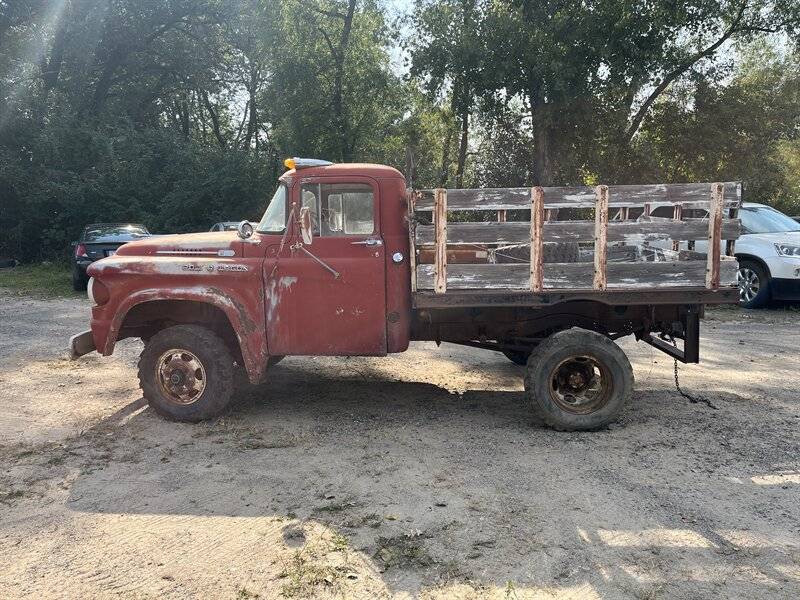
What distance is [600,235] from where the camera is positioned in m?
4.66

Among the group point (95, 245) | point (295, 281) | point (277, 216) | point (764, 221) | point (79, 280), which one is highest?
point (764, 221)

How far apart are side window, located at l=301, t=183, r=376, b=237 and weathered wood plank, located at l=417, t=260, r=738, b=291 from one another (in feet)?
2.19

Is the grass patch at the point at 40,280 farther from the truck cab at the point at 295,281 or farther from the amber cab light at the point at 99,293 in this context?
the truck cab at the point at 295,281

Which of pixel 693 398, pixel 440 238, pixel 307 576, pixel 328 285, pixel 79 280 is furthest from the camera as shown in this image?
pixel 79 280

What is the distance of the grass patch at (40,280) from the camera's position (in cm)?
1412

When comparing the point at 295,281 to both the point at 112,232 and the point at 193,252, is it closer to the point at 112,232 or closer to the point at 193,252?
the point at 193,252

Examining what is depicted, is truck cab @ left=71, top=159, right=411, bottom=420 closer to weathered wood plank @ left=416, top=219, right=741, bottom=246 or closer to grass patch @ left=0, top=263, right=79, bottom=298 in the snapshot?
weathered wood plank @ left=416, top=219, right=741, bottom=246

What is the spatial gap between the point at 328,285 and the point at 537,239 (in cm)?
170

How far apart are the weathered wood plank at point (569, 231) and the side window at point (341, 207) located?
1.86ft

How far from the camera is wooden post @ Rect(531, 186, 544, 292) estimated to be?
4617mm

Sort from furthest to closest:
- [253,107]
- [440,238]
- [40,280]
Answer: [253,107]
[40,280]
[440,238]

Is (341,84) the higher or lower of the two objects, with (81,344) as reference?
higher

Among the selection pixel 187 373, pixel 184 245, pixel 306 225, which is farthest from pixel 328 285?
pixel 187 373

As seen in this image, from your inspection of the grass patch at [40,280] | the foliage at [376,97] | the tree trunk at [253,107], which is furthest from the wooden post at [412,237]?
the tree trunk at [253,107]
